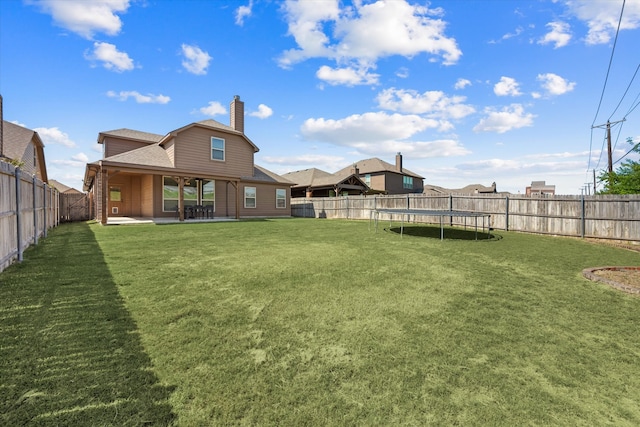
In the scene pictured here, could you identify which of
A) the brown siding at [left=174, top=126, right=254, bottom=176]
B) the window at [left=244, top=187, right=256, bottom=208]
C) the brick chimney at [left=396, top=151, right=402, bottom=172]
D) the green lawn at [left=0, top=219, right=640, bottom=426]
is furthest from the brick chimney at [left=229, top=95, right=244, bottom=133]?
the brick chimney at [left=396, top=151, right=402, bottom=172]

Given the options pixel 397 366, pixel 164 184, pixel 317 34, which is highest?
pixel 317 34

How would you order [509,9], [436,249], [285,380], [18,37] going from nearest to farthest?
1. [285,380]
2. [436,249]
3. [18,37]
4. [509,9]

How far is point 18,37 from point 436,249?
14418mm

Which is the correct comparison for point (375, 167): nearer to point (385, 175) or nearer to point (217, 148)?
point (385, 175)

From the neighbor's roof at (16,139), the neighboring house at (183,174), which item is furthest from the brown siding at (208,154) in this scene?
the neighbor's roof at (16,139)

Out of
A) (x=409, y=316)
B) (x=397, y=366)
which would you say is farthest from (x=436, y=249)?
(x=397, y=366)

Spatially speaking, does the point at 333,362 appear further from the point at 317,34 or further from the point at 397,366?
the point at 317,34

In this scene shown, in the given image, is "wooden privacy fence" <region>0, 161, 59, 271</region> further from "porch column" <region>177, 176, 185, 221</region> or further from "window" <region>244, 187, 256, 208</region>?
"window" <region>244, 187, 256, 208</region>

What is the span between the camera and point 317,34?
42.8 ft

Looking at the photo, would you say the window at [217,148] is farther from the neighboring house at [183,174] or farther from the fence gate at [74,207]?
the fence gate at [74,207]

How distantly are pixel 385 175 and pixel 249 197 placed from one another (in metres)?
23.7

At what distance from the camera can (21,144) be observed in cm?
1412

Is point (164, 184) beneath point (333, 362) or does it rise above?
above

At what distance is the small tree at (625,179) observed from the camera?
12.0 metres
